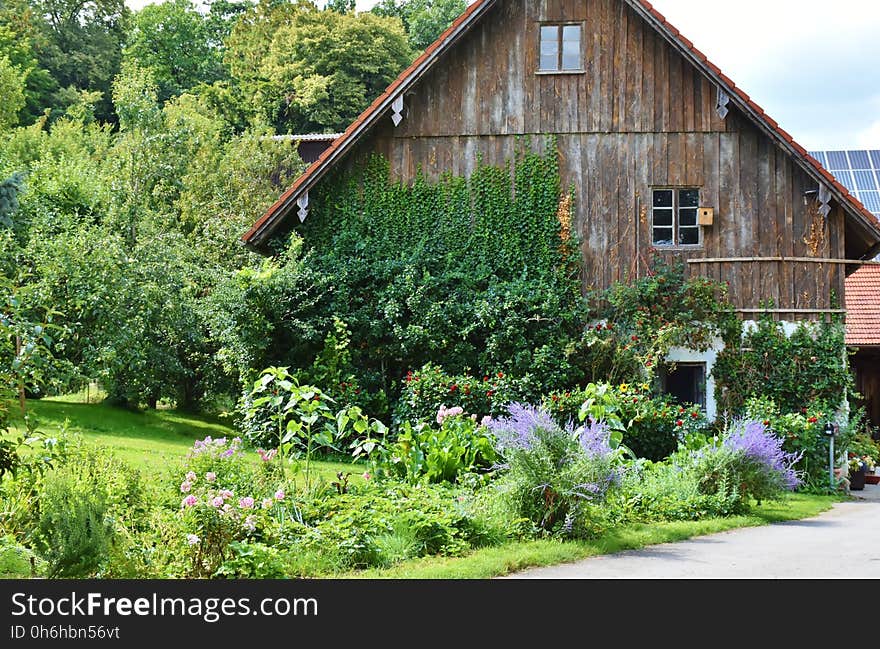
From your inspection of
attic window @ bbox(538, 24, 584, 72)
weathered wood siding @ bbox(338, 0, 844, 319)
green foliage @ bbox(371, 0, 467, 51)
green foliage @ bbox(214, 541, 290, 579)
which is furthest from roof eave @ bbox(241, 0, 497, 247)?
green foliage @ bbox(371, 0, 467, 51)

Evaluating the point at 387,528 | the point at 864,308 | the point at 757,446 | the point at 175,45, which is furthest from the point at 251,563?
the point at 175,45

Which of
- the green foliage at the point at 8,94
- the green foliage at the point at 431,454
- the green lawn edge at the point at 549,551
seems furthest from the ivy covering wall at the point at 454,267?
the green foliage at the point at 8,94

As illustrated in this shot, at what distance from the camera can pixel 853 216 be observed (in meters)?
19.7

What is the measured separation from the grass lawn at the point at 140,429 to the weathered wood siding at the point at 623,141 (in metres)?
6.72

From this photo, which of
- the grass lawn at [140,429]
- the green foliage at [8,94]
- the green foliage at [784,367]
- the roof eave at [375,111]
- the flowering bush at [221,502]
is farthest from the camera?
the green foliage at [8,94]

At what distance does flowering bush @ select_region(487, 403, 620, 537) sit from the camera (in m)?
11.0

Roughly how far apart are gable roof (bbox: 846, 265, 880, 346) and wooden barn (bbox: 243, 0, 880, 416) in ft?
20.9

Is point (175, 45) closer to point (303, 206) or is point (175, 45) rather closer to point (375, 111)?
point (303, 206)

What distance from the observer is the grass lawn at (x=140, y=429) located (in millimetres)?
17422

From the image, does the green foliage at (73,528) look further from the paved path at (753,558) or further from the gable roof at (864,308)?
the gable roof at (864,308)

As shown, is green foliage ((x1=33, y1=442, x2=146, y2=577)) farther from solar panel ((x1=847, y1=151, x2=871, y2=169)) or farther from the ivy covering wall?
solar panel ((x1=847, y1=151, x2=871, y2=169))

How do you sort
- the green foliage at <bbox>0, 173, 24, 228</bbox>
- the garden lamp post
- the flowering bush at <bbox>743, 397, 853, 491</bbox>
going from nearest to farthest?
1. the green foliage at <bbox>0, 173, 24, 228</bbox>
2. the flowering bush at <bbox>743, 397, 853, 491</bbox>
3. the garden lamp post

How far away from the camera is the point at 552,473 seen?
11047 millimetres

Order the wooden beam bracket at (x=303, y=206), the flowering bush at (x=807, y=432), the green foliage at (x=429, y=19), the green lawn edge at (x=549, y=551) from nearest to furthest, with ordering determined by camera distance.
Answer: the green lawn edge at (x=549, y=551), the flowering bush at (x=807, y=432), the wooden beam bracket at (x=303, y=206), the green foliage at (x=429, y=19)
